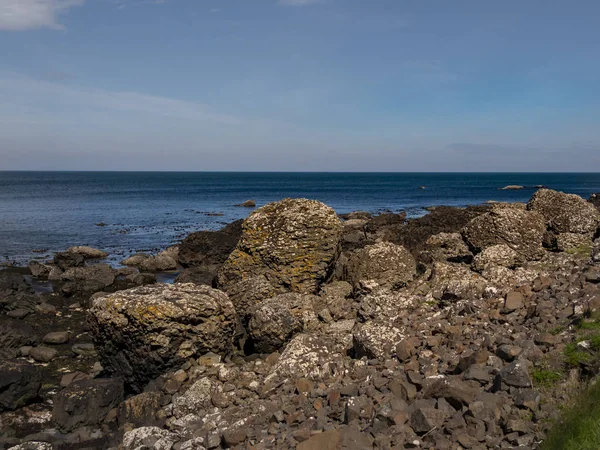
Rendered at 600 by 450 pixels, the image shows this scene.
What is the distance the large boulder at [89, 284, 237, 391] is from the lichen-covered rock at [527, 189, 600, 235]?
13.3 metres

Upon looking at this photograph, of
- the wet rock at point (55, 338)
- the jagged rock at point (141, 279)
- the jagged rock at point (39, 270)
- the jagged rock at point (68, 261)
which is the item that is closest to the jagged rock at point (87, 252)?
the jagged rock at point (68, 261)

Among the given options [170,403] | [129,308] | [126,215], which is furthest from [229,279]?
[126,215]

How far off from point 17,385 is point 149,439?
17.4ft

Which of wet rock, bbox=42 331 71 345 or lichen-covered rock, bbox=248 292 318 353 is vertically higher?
lichen-covered rock, bbox=248 292 318 353

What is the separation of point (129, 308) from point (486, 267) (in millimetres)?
10541

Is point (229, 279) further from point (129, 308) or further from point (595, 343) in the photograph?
point (595, 343)

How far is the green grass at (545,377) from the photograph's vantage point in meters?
8.09

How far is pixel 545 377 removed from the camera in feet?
27.0

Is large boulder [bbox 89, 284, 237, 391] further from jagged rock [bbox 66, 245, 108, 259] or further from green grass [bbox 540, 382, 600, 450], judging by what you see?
jagged rock [bbox 66, 245, 108, 259]

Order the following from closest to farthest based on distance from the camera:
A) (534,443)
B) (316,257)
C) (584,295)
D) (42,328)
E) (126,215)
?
(534,443), (584,295), (316,257), (42,328), (126,215)

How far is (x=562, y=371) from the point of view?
8.27 meters

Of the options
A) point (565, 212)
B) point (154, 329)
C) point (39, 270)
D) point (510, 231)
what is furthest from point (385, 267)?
point (39, 270)

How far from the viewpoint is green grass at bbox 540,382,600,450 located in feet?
20.5

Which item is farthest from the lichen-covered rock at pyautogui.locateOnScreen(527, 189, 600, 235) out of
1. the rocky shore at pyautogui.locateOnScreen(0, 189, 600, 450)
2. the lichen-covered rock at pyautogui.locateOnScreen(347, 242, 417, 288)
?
the lichen-covered rock at pyautogui.locateOnScreen(347, 242, 417, 288)
